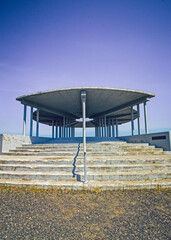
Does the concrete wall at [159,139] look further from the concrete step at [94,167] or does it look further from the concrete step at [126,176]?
the concrete step at [126,176]

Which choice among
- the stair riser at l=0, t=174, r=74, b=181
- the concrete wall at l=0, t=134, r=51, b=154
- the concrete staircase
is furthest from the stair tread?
the concrete wall at l=0, t=134, r=51, b=154

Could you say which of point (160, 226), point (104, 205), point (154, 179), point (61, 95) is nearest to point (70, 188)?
point (104, 205)

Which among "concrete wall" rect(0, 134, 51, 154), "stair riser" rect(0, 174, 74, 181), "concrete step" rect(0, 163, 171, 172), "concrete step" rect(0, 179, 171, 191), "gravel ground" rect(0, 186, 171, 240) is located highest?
"concrete wall" rect(0, 134, 51, 154)

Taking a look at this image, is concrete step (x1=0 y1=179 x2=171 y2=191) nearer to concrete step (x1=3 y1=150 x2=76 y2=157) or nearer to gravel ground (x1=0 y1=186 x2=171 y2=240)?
gravel ground (x1=0 y1=186 x2=171 y2=240)

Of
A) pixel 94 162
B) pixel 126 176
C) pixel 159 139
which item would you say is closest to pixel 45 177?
pixel 94 162

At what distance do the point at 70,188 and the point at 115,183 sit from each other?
6.43 ft

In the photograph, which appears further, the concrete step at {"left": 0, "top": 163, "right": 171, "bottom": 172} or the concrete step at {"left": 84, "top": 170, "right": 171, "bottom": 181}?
the concrete step at {"left": 0, "top": 163, "right": 171, "bottom": 172}

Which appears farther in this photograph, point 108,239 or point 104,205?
point 104,205

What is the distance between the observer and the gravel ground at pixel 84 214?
3055 millimetres

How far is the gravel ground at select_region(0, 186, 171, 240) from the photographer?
3.05m

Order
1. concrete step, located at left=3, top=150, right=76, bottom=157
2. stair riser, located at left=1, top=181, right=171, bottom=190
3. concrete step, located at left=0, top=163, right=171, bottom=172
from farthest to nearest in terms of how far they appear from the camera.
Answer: concrete step, located at left=3, top=150, right=76, bottom=157 < concrete step, located at left=0, top=163, right=171, bottom=172 < stair riser, located at left=1, top=181, right=171, bottom=190

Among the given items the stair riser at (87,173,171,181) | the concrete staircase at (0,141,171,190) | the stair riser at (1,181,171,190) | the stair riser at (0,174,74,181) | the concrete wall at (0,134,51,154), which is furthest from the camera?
the concrete wall at (0,134,51,154)

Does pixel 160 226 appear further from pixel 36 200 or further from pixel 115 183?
pixel 36 200

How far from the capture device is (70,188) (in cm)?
571
